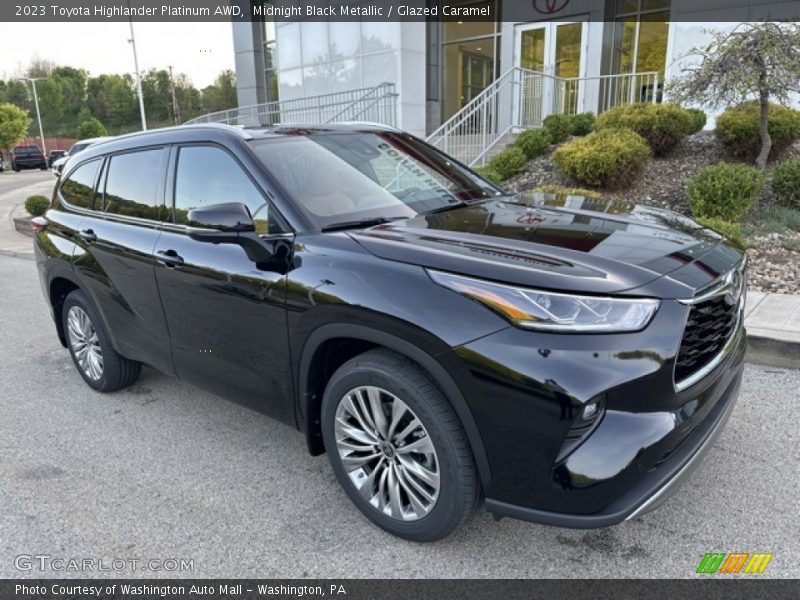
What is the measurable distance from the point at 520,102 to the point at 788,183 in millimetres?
6460

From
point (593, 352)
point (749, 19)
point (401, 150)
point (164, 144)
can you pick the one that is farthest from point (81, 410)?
point (749, 19)

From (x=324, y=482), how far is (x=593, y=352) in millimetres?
1742

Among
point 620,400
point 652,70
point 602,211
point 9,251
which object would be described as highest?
point 652,70

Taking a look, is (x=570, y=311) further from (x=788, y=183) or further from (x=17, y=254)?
(x=17, y=254)

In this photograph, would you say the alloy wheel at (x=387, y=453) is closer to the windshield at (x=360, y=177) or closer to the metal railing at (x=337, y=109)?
the windshield at (x=360, y=177)

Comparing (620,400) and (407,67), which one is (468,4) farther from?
(620,400)

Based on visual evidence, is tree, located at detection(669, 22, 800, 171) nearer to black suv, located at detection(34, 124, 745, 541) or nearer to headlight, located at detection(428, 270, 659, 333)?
black suv, located at detection(34, 124, 745, 541)

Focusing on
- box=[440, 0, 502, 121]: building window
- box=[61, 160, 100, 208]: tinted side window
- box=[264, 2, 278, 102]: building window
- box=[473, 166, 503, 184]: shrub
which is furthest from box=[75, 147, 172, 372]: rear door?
box=[264, 2, 278, 102]: building window

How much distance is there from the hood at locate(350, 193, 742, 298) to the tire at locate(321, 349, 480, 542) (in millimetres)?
496

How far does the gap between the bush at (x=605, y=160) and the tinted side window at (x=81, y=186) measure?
6.10 m

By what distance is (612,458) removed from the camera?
209 cm

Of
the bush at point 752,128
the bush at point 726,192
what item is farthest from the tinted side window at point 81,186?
the bush at point 752,128

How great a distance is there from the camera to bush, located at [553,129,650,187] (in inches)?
316

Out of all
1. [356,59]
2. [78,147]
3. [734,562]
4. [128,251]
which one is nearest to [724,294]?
[734,562]
